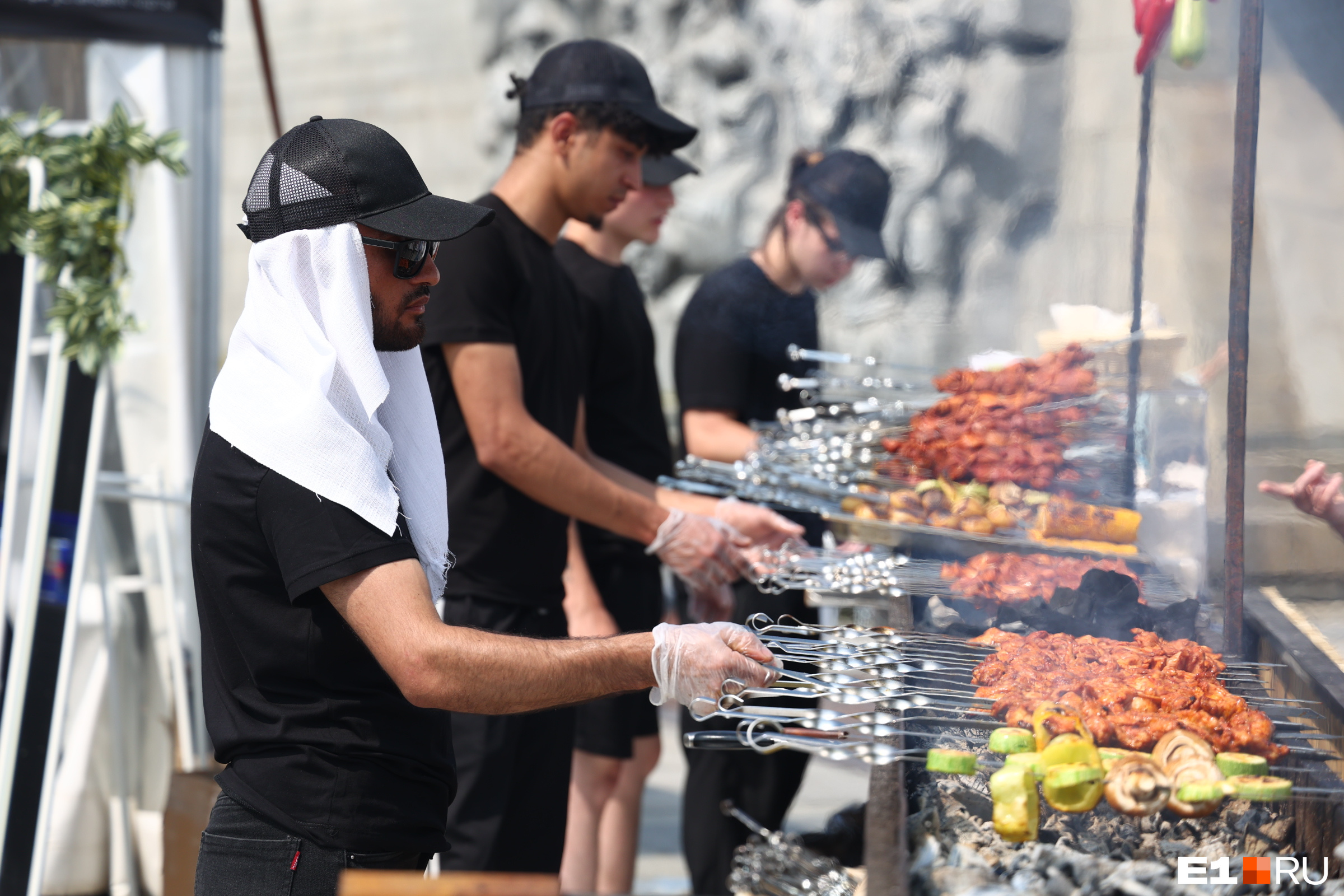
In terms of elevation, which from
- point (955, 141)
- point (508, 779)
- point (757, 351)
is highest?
point (955, 141)

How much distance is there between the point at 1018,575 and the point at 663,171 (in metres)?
1.88

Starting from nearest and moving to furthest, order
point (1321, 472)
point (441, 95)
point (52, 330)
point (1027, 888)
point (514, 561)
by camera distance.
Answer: point (1027, 888)
point (1321, 472)
point (514, 561)
point (52, 330)
point (441, 95)

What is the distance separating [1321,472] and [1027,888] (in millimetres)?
1423

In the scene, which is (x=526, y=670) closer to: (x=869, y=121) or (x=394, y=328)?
(x=394, y=328)

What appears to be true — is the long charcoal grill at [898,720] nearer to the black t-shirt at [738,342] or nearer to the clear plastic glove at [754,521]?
the clear plastic glove at [754,521]

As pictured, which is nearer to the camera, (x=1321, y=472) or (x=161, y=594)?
(x=1321, y=472)

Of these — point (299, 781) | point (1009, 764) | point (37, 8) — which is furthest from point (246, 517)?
point (37, 8)

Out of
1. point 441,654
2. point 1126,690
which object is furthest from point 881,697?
point 441,654

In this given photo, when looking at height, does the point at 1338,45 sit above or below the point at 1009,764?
above

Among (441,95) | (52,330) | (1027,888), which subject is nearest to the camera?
(1027,888)

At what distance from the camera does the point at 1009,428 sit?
340 cm

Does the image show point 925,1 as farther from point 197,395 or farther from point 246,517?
point 246,517

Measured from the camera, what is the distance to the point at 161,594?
384 cm

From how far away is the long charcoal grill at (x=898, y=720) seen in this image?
1602mm
